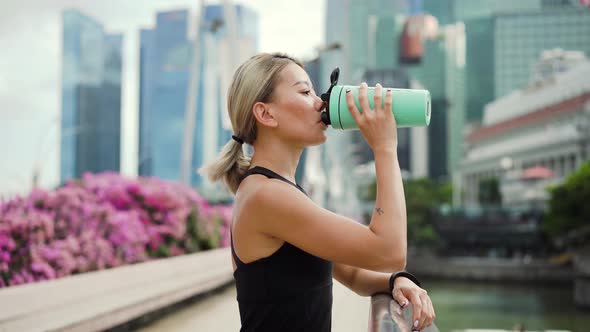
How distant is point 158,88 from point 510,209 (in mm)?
66182

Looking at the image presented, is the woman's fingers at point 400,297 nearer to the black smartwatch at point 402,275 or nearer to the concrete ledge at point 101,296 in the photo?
the black smartwatch at point 402,275

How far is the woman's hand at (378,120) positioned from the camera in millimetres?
1841

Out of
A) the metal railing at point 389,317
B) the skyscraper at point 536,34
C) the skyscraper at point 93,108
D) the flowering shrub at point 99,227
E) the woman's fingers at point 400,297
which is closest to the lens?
the metal railing at point 389,317

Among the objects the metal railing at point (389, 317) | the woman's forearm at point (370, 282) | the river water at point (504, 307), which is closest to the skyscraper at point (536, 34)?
the river water at point (504, 307)

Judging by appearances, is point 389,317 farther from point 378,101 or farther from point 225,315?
point 225,315

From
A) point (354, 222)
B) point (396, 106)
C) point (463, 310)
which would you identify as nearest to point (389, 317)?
A: point (354, 222)

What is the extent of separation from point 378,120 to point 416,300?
0.55 metres

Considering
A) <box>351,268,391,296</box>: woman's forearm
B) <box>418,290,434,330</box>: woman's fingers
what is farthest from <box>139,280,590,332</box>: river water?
<box>418,290,434,330</box>: woman's fingers

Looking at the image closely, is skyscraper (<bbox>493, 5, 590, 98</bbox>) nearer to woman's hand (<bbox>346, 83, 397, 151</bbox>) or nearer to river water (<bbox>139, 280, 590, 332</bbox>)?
river water (<bbox>139, 280, 590, 332</bbox>)

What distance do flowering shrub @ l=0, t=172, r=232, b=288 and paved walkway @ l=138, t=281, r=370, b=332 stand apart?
1.10 metres

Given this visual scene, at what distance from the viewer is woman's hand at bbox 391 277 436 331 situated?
1.89 meters

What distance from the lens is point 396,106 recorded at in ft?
6.11

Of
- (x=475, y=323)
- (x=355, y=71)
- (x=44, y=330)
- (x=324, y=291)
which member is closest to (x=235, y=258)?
(x=324, y=291)

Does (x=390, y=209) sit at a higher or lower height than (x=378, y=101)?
lower
